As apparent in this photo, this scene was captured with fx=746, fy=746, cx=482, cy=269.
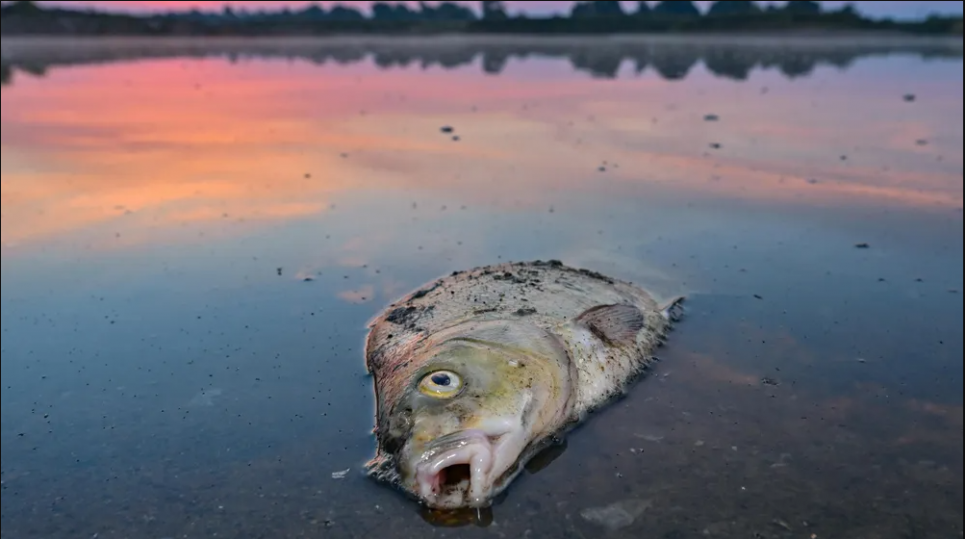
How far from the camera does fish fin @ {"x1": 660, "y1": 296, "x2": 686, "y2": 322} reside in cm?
605

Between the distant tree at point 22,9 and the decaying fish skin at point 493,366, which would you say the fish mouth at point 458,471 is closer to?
the decaying fish skin at point 493,366

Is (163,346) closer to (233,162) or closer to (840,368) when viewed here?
(840,368)

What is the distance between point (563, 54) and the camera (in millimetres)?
38375

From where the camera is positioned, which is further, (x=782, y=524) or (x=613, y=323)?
(x=613, y=323)

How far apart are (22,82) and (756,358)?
25.4m

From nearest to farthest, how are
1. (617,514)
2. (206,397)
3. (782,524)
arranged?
(782,524), (617,514), (206,397)

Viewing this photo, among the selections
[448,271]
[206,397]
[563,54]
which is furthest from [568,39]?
[206,397]

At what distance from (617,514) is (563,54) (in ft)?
121

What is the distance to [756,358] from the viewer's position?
5.39m

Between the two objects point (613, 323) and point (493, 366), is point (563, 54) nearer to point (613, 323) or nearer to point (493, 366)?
point (613, 323)

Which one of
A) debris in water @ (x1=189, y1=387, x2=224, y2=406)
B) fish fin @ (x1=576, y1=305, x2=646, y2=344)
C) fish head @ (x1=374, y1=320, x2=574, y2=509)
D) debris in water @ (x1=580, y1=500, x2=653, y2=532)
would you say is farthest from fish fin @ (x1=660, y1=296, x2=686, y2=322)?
debris in water @ (x1=189, y1=387, x2=224, y2=406)

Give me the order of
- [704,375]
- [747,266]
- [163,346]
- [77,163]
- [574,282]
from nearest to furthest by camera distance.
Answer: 1. [704,375]
2. [163,346]
3. [574,282]
4. [747,266]
5. [77,163]

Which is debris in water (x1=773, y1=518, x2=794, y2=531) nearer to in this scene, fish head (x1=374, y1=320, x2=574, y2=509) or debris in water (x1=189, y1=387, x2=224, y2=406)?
fish head (x1=374, y1=320, x2=574, y2=509)

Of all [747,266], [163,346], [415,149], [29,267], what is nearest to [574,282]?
[747,266]
